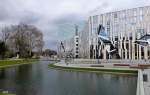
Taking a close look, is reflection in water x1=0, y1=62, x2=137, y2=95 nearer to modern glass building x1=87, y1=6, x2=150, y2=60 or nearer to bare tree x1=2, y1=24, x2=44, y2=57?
modern glass building x1=87, y1=6, x2=150, y2=60

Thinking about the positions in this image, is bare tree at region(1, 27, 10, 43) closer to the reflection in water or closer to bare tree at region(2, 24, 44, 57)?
bare tree at region(2, 24, 44, 57)

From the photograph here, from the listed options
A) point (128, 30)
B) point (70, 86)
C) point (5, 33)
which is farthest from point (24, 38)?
point (70, 86)

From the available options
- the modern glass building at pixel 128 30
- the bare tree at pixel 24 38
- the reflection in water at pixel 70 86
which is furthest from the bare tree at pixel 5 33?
→ the reflection in water at pixel 70 86

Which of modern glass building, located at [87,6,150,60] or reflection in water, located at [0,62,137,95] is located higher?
modern glass building, located at [87,6,150,60]

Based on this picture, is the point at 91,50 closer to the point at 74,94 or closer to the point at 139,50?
the point at 139,50

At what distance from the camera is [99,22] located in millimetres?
92312

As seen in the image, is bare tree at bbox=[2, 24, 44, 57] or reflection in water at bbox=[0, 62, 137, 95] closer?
reflection in water at bbox=[0, 62, 137, 95]

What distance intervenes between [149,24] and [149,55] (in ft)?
33.0

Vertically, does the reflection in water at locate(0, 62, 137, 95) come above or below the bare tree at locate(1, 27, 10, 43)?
below

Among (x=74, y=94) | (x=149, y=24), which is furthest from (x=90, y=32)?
(x=74, y=94)

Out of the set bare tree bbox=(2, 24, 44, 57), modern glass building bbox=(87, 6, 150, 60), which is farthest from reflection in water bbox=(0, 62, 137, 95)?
bare tree bbox=(2, 24, 44, 57)

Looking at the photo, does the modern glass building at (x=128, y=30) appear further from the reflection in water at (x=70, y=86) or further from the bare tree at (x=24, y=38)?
the reflection in water at (x=70, y=86)

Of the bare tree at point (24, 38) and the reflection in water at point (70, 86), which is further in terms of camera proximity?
the bare tree at point (24, 38)

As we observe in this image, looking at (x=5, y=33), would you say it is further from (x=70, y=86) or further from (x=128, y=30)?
(x=70, y=86)
